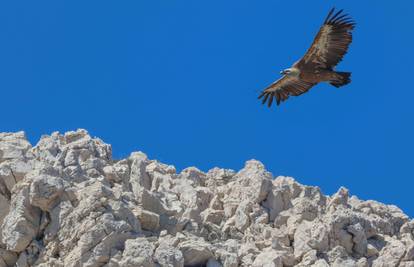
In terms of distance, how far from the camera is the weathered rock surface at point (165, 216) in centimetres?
5510

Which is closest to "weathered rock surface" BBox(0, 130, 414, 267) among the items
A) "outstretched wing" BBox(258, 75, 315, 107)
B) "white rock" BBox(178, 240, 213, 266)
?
"white rock" BBox(178, 240, 213, 266)

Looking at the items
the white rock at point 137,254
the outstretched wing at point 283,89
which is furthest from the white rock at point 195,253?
the outstretched wing at point 283,89

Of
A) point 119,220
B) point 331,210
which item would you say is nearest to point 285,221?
point 331,210

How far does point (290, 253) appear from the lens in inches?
2258

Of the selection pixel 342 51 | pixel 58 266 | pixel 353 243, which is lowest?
pixel 58 266

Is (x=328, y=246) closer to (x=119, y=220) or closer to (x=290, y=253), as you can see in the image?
A: (x=290, y=253)

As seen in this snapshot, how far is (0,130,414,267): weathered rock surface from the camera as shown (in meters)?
55.1

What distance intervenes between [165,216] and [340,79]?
378 inches

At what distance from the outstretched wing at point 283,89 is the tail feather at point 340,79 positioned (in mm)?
2329

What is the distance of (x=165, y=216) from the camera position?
59625mm

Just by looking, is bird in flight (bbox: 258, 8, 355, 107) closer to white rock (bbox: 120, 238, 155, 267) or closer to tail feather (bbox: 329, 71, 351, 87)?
tail feather (bbox: 329, 71, 351, 87)

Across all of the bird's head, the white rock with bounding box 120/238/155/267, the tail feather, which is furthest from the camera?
the bird's head

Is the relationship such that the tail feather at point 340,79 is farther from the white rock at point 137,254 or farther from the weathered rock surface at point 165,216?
the white rock at point 137,254

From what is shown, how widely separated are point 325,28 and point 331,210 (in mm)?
11029
